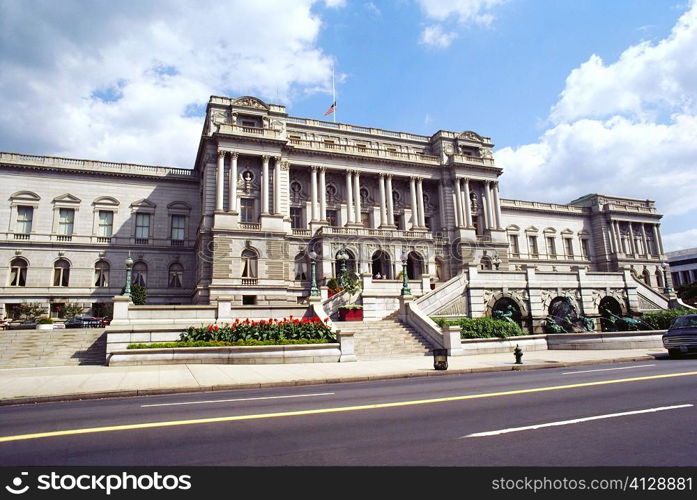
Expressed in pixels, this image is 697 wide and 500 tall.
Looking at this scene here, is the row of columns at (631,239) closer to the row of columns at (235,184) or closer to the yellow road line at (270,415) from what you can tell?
Result: the row of columns at (235,184)

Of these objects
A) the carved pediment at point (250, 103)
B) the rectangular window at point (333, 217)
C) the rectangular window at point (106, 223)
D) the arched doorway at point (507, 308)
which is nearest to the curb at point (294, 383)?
the arched doorway at point (507, 308)

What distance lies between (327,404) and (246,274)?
33314mm

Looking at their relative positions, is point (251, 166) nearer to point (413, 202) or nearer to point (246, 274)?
point (246, 274)

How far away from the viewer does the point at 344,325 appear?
86.6ft

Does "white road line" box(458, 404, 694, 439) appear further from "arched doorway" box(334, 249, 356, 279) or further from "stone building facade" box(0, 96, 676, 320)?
"arched doorway" box(334, 249, 356, 279)

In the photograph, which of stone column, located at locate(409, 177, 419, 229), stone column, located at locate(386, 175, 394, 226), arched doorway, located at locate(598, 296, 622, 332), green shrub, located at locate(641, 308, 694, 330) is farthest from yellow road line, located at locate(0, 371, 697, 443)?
stone column, located at locate(409, 177, 419, 229)

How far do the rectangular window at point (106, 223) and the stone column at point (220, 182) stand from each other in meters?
13.1

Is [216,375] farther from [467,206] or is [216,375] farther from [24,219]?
[467,206]

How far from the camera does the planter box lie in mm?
28984

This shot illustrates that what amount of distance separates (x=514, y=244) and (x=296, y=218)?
34.6 metres

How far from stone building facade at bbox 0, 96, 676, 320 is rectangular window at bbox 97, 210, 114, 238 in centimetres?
11

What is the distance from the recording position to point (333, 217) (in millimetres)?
50219
